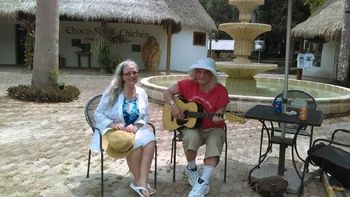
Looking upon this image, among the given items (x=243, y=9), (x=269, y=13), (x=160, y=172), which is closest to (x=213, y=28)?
(x=269, y=13)

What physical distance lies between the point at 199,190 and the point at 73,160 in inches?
69.8

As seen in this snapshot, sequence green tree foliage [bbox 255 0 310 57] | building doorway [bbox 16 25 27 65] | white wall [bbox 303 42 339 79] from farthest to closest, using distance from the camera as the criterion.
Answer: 1. green tree foliage [bbox 255 0 310 57]
2. building doorway [bbox 16 25 27 65]
3. white wall [bbox 303 42 339 79]

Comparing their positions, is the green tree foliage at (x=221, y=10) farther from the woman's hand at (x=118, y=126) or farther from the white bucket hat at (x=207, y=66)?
the woman's hand at (x=118, y=126)

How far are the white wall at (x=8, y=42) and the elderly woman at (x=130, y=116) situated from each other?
17868 millimetres

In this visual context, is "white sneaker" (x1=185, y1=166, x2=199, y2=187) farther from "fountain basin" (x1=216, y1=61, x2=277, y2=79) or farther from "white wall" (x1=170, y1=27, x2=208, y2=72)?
"white wall" (x1=170, y1=27, x2=208, y2=72)

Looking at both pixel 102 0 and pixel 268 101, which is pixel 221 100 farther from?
pixel 102 0

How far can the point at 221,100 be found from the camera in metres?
3.91

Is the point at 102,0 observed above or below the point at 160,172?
above

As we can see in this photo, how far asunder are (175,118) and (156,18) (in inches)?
547

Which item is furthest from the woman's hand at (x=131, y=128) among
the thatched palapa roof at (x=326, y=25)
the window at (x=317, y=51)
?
the window at (x=317, y=51)

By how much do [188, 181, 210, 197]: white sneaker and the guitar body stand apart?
554mm

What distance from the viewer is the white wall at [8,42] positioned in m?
20.1

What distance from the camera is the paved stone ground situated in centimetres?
391

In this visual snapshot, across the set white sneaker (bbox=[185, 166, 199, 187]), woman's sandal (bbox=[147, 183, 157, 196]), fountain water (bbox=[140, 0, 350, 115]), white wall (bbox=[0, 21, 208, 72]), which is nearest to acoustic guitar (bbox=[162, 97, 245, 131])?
white sneaker (bbox=[185, 166, 199, 187])
